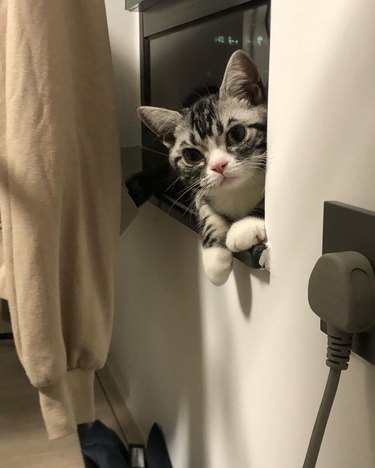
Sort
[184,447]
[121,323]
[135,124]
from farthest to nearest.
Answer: [121,323] < [135,124] < [184,447]

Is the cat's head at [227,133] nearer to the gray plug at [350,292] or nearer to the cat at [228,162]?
the cat at [228,162]

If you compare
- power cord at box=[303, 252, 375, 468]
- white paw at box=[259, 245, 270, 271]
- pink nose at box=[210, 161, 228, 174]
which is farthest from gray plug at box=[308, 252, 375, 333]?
pink nose at box=[210, 161, 228, 174]

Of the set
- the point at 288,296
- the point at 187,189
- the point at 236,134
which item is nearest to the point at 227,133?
the point at 236,134

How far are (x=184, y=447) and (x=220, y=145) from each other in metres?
0.58

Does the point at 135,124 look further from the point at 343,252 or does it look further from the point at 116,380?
the point at 343,252

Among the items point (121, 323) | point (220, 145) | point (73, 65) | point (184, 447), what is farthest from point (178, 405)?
point (73, 65)

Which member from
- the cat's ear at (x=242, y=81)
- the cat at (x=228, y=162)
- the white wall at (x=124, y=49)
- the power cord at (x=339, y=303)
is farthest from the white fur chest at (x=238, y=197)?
the white wall at (x=124, y=49)

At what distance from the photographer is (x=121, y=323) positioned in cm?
141

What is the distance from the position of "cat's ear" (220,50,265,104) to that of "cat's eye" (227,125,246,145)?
0.04 m

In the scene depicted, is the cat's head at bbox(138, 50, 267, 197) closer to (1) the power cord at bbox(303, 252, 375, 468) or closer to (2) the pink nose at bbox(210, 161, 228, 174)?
(2) the pink nose at bbox(210, 161, 228, 174)

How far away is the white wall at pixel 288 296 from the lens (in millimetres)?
476

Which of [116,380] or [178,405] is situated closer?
[178,405]

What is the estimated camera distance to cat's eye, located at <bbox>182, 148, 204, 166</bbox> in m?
0.81

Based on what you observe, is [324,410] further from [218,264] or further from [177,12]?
[177,12]
